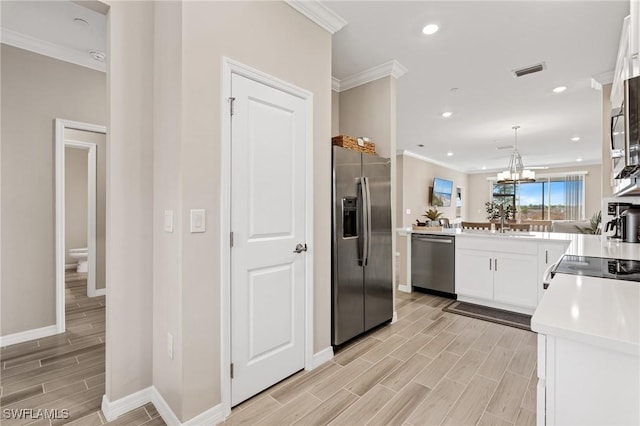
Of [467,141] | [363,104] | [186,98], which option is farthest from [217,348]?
[467,141]

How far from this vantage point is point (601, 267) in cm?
155

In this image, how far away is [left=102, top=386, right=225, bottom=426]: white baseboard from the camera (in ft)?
5.30

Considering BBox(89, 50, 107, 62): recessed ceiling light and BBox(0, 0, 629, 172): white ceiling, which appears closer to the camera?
BBox(0, 0, 629, 172): white ceiling

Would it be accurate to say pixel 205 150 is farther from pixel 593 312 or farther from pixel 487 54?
pixel 487 54

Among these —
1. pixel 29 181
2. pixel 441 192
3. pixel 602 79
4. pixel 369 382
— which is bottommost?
pixel 369 382

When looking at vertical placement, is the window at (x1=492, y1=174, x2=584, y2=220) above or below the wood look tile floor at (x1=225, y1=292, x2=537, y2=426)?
above

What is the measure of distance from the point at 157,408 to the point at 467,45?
12.4ft

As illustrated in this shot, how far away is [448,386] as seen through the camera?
2.03m

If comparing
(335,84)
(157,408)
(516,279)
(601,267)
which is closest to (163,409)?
(157,408)

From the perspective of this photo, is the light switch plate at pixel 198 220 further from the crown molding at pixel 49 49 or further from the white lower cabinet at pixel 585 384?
the crown molding at pixel 49 49

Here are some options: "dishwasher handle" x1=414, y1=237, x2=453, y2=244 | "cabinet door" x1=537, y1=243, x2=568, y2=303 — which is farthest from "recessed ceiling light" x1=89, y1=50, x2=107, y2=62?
"cabinet door" x1=537, y1=243, x2=568, y2=303

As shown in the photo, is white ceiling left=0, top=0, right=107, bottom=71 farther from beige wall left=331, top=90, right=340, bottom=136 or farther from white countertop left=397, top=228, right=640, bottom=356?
white countertop left=397, top=228, right=640, bottom=356

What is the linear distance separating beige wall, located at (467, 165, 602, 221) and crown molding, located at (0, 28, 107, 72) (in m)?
12.0

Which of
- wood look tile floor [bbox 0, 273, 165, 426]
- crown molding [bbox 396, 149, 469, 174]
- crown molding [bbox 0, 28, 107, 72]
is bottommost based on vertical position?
wood look tile floor [bbox 0, 273, 165, 426]
